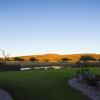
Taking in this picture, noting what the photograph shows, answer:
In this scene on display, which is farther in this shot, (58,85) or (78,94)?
(58,85)

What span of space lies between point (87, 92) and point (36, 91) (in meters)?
3.90

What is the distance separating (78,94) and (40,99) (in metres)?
3.35

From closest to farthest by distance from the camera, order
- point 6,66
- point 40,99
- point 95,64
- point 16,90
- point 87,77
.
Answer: point 40,99, point 16,90, point 87,77, point 6,66, point 95,64

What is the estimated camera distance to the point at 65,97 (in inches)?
781

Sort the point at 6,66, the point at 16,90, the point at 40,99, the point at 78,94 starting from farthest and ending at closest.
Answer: the point at 6,66, the point at 16,90, the point at 78,94, the point at 40,99

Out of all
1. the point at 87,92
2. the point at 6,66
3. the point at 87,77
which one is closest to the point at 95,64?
the point at 6,66

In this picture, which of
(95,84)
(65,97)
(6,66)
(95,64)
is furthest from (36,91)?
(95,64)

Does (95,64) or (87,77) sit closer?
(87,77)

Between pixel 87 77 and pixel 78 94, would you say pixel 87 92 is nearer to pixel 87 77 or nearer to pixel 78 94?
pixel 78 94

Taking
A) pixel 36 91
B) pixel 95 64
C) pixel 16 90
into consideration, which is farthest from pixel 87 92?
pixel 95 64

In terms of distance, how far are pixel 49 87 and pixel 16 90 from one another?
3.01m

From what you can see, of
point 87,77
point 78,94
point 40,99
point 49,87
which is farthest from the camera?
point 87,77

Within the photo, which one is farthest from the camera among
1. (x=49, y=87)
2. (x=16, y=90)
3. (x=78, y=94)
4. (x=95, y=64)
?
(x=95, y=64)

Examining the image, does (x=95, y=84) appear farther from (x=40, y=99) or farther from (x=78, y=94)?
(x=40, y=99)
